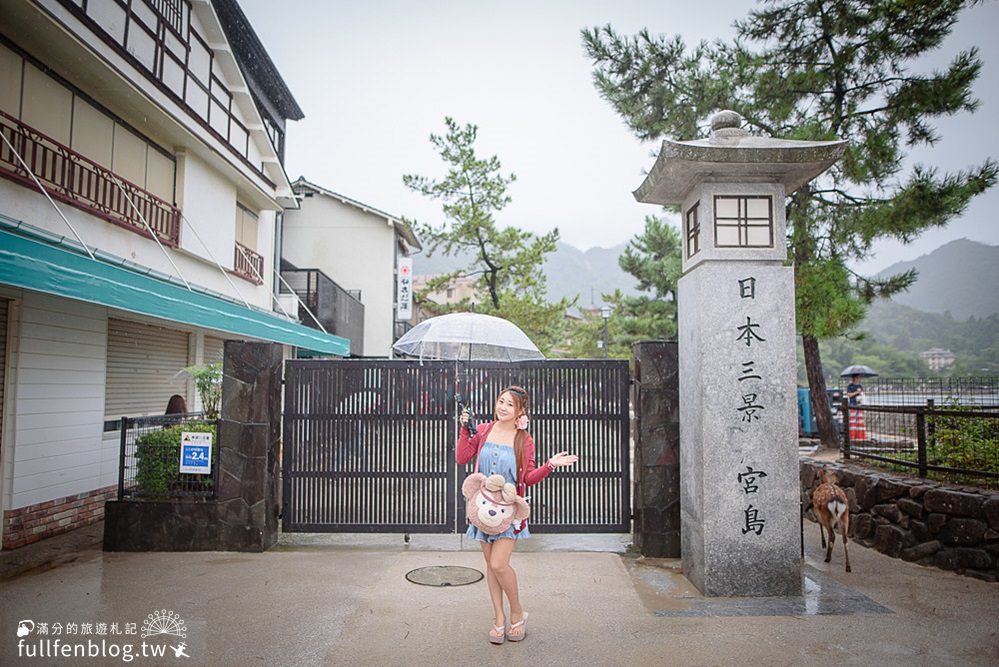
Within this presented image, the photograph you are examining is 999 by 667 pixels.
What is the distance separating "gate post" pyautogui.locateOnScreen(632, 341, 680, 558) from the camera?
5.93 metres

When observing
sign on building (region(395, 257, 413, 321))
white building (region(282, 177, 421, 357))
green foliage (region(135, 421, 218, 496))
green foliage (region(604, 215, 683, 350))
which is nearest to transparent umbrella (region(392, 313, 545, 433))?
A: green foliage (region(135, 421, 218, 496))

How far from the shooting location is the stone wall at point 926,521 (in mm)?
5363

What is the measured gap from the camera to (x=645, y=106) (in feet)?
36.9

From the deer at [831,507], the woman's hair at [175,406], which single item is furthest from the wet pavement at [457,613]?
the woman's hair at [175,406]

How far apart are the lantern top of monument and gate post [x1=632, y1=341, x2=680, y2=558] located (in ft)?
5.54

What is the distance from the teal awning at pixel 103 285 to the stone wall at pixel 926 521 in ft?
25.5

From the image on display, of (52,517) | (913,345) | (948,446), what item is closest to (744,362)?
(948,446)

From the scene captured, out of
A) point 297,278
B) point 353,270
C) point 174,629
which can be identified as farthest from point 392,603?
point 353,270

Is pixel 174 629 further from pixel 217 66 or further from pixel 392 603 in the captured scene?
pixel 217 66

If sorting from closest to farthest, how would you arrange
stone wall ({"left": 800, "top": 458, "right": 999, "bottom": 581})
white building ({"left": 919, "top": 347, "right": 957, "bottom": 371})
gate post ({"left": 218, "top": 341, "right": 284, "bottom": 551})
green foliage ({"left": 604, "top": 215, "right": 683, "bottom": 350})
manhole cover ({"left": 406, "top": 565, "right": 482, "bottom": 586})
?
manhole cover ({"left": 406, "top": 565, "right": 482, "bottom": 586}) → stone wall ({"left": 800, "top": 458, "right": 999, "bottom": 581}) → gate post ({"left": 218, "top": 341, "right": 284, "bottom": 551}) → green foliage ({"left": 604, "top": 215, "right": 683, "bottom": 350}) → white building ({"left": 919, "top": 347, "right": 957, "bottom": 371})

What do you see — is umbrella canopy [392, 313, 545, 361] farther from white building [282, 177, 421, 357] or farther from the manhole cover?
white building [282, 177, 421, 357]

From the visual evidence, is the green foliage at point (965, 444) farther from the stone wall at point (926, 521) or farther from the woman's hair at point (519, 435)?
the woman's hair at point (519, 435)

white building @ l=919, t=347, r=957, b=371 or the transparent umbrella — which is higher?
white building @ l=919, t=347, r=957, b=371

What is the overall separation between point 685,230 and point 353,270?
20.0 meters
